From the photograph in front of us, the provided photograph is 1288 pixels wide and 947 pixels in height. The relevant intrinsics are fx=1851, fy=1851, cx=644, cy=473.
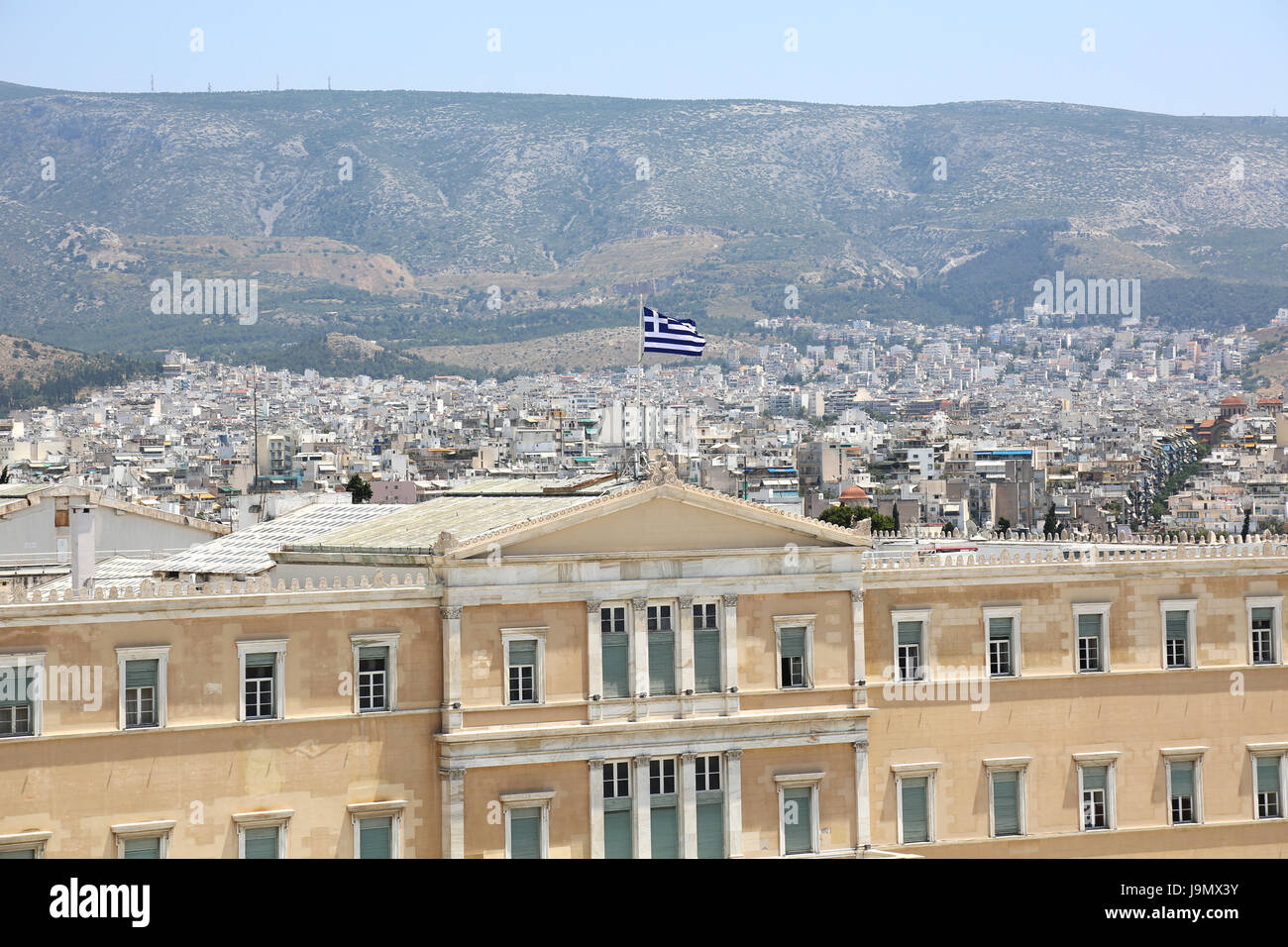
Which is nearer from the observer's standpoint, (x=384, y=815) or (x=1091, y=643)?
(x=384, y=815)

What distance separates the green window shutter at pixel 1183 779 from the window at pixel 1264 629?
2.95 metres

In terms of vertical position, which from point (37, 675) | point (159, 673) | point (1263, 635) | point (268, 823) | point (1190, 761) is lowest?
point (1190, 761)

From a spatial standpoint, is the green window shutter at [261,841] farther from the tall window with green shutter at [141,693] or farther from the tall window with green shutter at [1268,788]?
the tall window with green shutter at [1268,788]

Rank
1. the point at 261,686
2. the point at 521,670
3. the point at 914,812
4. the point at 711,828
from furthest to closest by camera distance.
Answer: the point at 914,812, the point at 711,828, the point at 521,670, the point at 261,686

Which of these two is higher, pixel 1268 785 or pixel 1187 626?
pixel 1187 626

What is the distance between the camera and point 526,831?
1414 inches

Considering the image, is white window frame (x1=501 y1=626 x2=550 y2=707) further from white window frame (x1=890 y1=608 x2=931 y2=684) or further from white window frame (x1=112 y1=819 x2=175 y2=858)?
white window frame (x1=890 y1=608 x2=931 y2=684)

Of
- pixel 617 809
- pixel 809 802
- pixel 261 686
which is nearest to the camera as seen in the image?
pixel 261 686

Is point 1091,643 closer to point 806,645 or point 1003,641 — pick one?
point 1003,641

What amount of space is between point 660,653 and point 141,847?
10719 millimetres

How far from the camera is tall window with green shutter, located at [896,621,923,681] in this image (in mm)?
39188

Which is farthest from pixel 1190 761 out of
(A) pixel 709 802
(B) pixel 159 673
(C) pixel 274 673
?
(B) pixel 159 673
